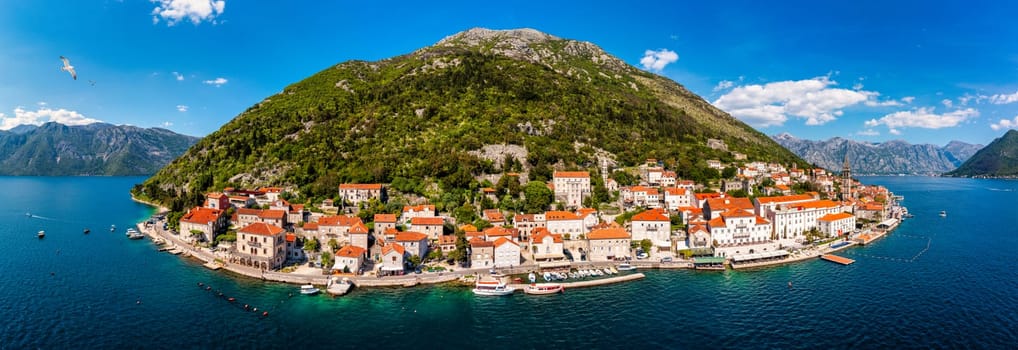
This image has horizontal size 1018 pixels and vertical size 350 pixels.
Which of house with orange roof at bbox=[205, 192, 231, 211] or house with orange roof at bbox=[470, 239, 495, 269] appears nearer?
house with orange roof at bbox=[470, 239, 495, 269]

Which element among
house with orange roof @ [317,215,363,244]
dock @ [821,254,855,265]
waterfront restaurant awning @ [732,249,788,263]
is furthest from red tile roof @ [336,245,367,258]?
dock @ [821,254,855,265]

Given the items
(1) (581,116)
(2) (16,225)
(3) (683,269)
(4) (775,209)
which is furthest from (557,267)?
(2) (16,225)

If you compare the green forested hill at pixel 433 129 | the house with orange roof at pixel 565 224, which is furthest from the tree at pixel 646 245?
the green forested hill at pixel 433 129

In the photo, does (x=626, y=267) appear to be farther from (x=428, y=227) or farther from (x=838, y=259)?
(x=838, y=259)

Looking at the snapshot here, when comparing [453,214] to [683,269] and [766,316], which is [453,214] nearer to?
[683,269]

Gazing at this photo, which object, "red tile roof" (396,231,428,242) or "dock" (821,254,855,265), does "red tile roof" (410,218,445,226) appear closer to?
"red tile roof" (396,231,428,242)

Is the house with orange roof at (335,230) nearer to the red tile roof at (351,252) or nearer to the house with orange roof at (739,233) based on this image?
the red tile roof at (351,252)
